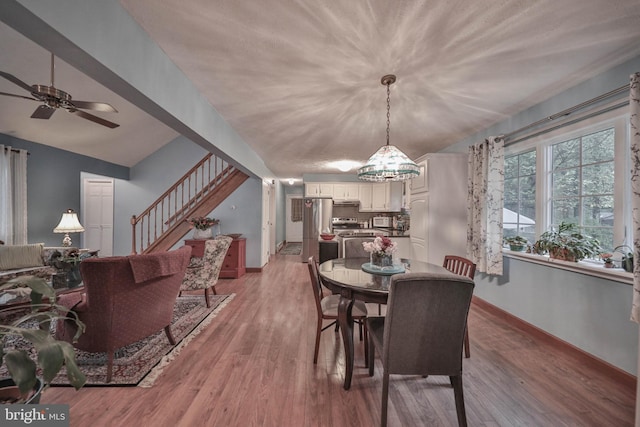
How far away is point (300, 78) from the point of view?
209cm

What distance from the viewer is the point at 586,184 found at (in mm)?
2311

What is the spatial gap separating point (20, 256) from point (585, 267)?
20.9 feet

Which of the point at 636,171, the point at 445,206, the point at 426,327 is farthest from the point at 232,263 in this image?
the point at 636,171

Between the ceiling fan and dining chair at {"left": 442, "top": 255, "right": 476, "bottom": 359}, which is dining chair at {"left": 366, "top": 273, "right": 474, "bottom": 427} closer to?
dining chair at {"left": 442, "top": 255, "right": 476, "bottom": 359}

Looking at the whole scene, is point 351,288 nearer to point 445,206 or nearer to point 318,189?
point 445,206

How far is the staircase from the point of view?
4938 millimetres

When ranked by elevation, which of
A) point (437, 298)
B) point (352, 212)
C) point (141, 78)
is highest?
point (141, 78)

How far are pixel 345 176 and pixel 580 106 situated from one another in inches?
184

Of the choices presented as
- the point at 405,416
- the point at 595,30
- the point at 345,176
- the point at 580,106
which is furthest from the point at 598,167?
the point at 345,176

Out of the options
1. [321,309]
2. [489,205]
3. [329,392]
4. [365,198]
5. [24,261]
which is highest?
[365,198]

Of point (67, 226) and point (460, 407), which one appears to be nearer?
point (460, 407)

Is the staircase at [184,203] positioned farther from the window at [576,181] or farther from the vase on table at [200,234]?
the window at [576,181]

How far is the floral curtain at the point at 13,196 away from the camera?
3650 millimetres

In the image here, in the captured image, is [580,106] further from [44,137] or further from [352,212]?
[44,137]
